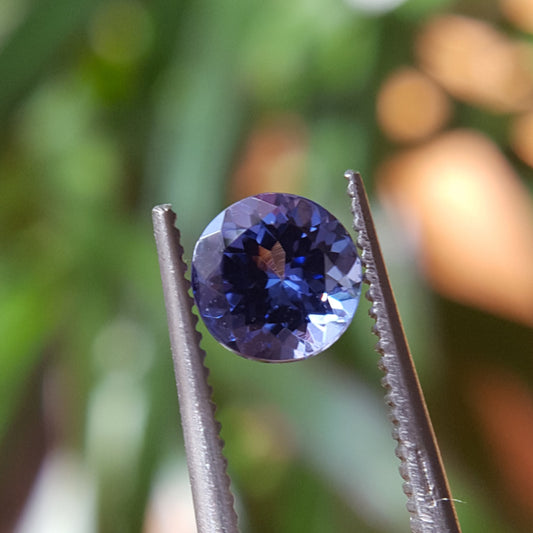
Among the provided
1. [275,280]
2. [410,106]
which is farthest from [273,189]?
[275,280]

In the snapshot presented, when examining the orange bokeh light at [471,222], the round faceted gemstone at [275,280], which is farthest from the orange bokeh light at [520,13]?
the round faceted gemstone at [275,280]

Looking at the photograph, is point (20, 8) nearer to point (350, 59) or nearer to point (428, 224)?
point (350, 59)

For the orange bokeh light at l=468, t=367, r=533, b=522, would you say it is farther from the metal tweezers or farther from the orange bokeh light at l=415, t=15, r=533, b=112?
the metal tweezers

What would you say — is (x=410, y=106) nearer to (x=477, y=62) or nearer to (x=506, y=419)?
(x=477, y=62)

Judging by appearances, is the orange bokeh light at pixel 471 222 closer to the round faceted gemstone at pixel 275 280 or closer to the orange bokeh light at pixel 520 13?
the orange bokeh light at pixel 520 13

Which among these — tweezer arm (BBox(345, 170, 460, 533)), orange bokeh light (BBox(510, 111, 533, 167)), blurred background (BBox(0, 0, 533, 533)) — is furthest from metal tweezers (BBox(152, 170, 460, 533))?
orange bokeh light (BBox(510, 111, 533, 167))

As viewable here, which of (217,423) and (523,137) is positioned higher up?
(523,137)
